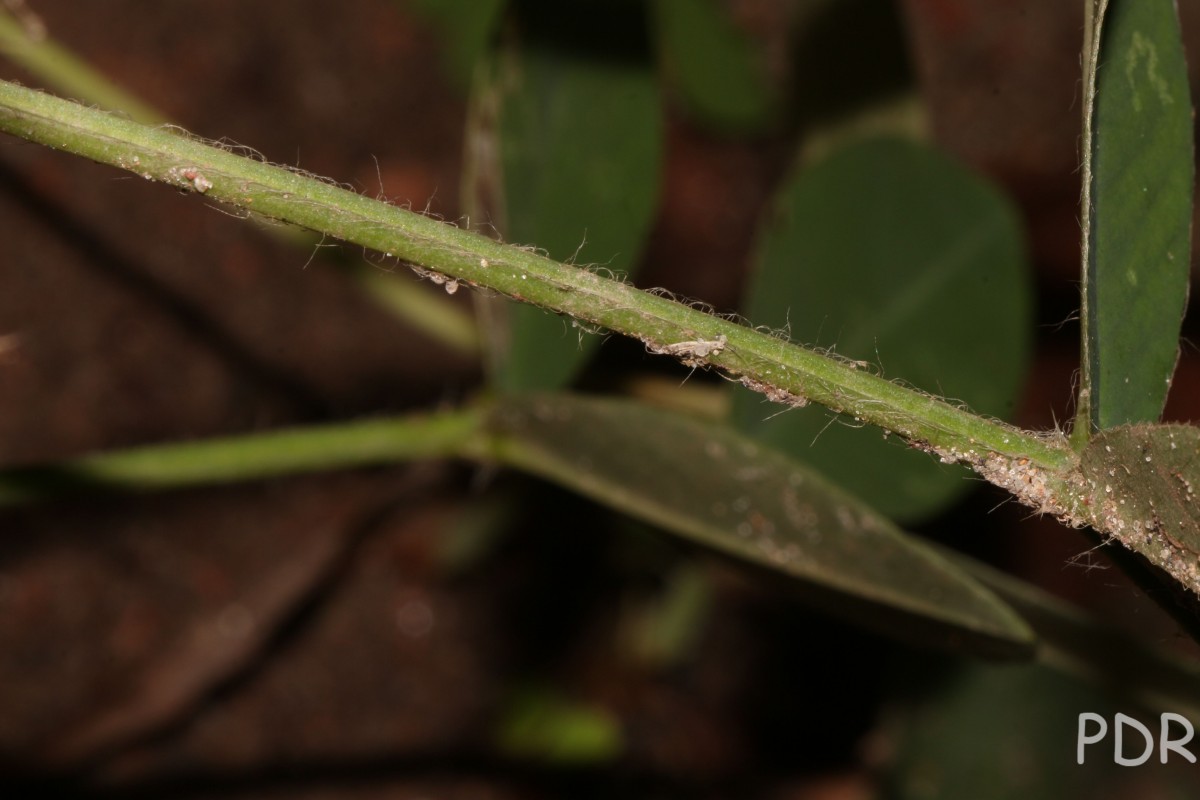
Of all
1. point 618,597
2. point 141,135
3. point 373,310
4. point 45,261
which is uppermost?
point 373,310

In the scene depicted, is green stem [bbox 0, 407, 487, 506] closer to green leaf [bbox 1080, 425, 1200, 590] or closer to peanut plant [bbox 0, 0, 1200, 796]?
peanut plant [bbox 0, 0, 1200, 796]

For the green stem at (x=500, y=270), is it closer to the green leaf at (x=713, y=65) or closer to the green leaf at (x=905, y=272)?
the green leaf at (x=905, y=272)

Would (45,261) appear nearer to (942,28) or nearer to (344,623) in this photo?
(344,623)

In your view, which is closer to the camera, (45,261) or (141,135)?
(141,135)

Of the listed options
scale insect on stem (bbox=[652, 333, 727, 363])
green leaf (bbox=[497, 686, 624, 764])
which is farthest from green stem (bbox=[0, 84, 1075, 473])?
green leaf (bbox=[497, 686, 624, 764])

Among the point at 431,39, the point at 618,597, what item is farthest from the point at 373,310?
the point at 618,597

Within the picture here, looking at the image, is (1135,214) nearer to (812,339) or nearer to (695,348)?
(695,348)
